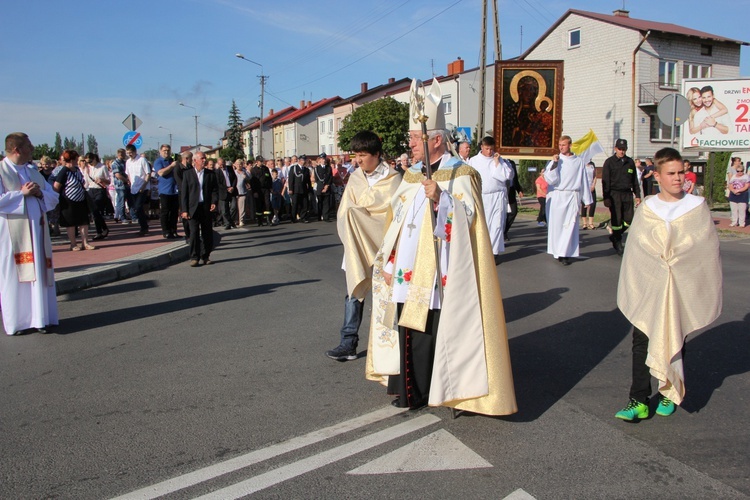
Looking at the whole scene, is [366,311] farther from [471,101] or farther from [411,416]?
[471,101]

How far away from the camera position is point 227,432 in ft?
12.9

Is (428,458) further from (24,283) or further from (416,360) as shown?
(24,283)

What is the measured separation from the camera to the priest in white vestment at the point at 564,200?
1055cm

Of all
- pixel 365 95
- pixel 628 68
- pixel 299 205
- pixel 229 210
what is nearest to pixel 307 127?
pixel 365 95

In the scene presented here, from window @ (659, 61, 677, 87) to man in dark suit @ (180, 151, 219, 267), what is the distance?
118 feet

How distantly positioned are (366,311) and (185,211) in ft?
15.4

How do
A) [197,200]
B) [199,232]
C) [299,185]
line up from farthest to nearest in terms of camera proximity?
[299,185]
[199,232]
[197,200]

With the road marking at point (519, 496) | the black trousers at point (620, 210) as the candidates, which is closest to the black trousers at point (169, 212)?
the black trousers at point (620, 210)

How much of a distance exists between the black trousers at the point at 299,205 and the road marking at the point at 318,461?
52.1ft

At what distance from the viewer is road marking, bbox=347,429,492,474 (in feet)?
11.1

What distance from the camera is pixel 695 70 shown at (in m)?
40.5

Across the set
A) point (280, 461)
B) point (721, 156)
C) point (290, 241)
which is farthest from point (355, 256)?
point (721, 156)

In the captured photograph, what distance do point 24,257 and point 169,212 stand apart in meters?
7.67

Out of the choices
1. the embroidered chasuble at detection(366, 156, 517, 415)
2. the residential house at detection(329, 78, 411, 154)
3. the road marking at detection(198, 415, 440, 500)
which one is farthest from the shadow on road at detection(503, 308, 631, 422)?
the residential house at detection(329, 78, 411, 154)
